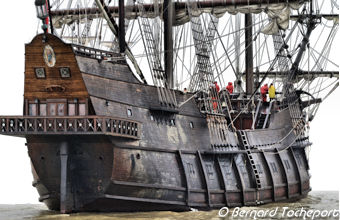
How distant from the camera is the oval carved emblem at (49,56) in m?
29.1

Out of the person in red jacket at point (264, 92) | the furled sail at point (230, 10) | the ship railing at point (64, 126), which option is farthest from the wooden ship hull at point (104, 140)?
the person in red jacket at point (264, 92)

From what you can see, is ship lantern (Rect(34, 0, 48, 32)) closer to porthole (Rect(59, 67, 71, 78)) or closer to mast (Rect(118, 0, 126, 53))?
porthole (Rect(59, 67, 71, 78))

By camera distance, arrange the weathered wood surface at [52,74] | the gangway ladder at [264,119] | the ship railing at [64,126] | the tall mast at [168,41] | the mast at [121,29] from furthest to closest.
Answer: the gangway ladder at [264,119] < the tall mast at [168,41] < the mast at [121,29] < the weathered wood surface at [52,74] < the ship railing at [64,126]

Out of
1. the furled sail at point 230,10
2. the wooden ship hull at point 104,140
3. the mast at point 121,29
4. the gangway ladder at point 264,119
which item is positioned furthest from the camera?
the gangway ladder at point 264,119

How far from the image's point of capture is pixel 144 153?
101 feet

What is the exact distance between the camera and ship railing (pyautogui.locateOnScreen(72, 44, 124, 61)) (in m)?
29.5

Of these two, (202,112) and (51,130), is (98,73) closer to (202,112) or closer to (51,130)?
(51,130)

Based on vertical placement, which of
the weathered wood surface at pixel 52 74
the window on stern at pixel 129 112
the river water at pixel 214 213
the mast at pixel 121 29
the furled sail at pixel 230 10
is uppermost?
the furled sail at pixel 230 10

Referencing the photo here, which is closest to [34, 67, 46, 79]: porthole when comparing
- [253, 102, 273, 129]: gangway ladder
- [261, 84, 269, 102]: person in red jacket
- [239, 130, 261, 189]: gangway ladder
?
[239, 130, 261, 189]: gangway ladder

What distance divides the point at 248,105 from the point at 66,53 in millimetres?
12414

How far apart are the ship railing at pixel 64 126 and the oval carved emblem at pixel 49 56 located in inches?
72.8

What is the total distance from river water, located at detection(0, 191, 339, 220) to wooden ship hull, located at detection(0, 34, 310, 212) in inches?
19.6

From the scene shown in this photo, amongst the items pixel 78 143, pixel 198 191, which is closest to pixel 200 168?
pixel 198 191

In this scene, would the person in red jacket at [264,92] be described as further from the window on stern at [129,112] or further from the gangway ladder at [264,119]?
the window on stern at [129,112]
